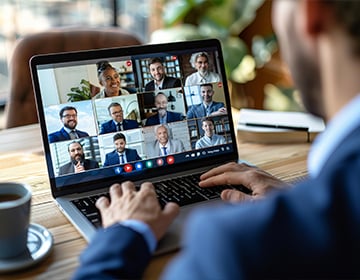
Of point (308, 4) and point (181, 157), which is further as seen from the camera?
point (181, 157)

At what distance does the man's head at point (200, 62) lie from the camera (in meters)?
1.36

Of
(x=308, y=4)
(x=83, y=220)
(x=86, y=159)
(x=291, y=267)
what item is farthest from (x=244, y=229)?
(x=86, y=159)

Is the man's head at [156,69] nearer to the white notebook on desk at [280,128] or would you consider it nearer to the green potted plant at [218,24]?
the white notebook on desk at [280,128]

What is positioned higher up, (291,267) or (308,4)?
(308,4)

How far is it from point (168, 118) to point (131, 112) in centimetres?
9

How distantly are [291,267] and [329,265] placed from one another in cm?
4

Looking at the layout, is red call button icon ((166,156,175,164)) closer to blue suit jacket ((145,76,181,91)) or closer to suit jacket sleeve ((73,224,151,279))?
blue suit jacket ((145,76,181,91))

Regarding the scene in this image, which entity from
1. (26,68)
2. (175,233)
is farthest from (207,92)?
(26,68)

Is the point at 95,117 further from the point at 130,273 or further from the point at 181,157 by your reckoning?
the point at 130,273

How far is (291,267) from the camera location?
0.61 m

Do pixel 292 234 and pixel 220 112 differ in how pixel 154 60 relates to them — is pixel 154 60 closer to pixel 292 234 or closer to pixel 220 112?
pixel 220 112

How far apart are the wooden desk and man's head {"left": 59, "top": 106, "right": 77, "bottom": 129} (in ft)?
0.55

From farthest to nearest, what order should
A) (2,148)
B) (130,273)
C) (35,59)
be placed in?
(2,148), (35,59), (130,273)

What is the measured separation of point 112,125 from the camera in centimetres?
126
